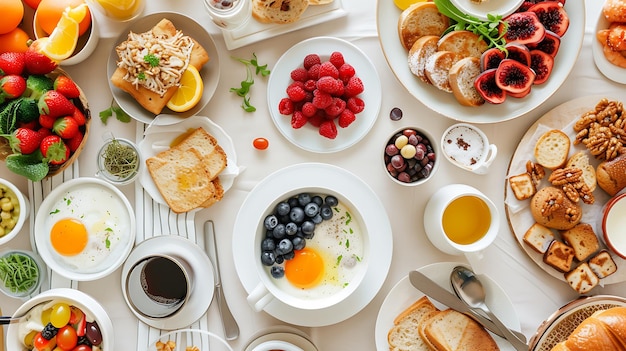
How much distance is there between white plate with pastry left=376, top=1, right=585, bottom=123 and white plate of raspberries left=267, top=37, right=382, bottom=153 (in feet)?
0.30

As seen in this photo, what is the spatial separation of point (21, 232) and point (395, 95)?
1366 mm

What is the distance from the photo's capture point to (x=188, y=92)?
181 cm

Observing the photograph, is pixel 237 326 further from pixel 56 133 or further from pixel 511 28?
pixel 511 28

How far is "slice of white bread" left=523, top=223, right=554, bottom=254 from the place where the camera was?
1.86 m

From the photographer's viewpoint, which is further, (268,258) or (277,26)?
(277,26)

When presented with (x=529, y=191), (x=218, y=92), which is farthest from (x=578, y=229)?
(x=218, y=92)

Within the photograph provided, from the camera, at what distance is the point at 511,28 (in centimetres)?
182

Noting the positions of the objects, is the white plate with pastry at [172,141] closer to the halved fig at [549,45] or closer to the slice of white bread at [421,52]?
the slice of white bread at [421,52]

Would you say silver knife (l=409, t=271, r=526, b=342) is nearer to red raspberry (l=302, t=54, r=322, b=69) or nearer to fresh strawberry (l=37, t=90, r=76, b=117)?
red raspberry (l=302, t=54, r=322, b=69)

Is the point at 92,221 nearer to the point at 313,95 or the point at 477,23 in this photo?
the point at 313,95

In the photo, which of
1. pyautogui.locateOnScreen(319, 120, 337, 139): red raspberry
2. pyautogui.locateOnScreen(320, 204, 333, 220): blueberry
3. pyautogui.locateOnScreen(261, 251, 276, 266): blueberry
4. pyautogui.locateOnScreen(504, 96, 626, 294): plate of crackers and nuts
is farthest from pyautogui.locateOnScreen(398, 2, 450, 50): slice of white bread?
pyautogui.locateOnScreen(261, 251, 276, 266): blueberry

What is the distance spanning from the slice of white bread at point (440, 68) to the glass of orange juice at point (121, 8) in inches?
38.7

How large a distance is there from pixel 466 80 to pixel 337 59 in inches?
16.7

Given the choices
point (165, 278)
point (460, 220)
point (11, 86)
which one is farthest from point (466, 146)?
point (11, 86)
